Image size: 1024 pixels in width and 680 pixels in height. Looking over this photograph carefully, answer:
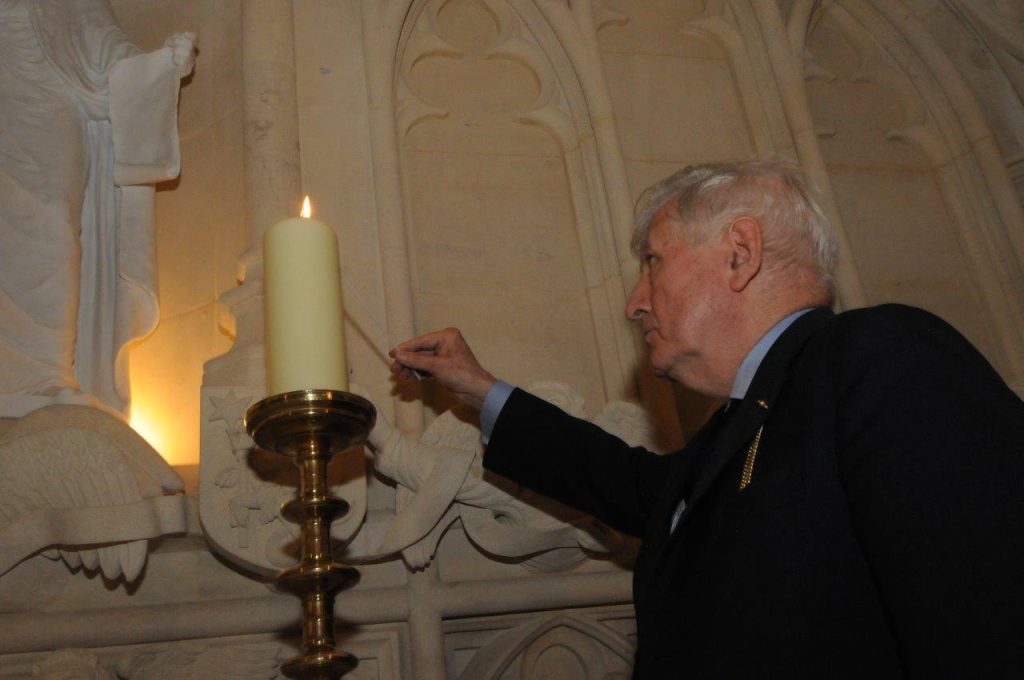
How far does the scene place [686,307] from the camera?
151 centimetres

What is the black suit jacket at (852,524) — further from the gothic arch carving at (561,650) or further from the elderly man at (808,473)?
the gothic arch carving at (561,650)

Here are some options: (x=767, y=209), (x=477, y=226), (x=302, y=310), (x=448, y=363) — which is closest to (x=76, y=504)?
(x=448, y=363)

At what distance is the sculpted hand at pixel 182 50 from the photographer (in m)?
2.49

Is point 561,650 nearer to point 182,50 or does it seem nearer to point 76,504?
point 76,504

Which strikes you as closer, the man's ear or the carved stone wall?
the man's ear

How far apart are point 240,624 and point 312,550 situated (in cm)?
62

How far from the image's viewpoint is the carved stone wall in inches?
68.4

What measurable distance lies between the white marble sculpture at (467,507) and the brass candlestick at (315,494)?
0.64m

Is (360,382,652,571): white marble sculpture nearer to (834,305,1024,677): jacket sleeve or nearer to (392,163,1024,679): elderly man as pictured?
(392,163,1024,679): elderly man

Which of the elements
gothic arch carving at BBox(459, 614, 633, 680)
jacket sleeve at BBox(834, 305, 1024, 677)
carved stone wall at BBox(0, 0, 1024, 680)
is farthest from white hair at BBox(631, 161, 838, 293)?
gothic arch carving at BBox(459, 614, 633, 680)

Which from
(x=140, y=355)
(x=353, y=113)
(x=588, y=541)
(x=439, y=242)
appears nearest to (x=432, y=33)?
(x=353, y=113)

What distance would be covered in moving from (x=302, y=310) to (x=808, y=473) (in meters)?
0.55

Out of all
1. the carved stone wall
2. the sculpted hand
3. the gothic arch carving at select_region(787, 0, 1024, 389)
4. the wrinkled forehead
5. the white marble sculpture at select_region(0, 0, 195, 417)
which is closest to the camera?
the wrinkled forehead

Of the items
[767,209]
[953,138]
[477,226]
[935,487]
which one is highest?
[953,138]
